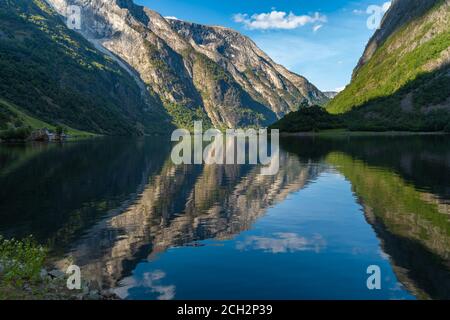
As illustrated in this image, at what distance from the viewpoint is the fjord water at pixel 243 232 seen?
25516mm

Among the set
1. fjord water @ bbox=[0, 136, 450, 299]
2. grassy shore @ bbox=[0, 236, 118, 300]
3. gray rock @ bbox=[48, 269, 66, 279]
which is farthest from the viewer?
fjord water @ bbox=[0, 136, 450, 299]

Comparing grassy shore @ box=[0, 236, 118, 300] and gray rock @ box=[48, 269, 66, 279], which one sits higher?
grassy shore @ box=[0, 236, 118, 300]

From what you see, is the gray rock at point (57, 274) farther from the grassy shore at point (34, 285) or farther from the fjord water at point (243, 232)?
the fjord water at point (243, 232)

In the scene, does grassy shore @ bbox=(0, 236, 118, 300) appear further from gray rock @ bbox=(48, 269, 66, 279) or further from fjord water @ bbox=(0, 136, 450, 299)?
fjord water @ bbox=(0, 136, 450, 299)

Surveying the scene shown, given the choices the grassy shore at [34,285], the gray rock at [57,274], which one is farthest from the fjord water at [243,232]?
the grassy shore at [34,285]

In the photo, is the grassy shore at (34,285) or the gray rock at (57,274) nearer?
the grassy shore at (34,285)

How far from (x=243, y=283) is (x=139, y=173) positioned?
62575 millimetres

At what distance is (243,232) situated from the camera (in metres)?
38.5

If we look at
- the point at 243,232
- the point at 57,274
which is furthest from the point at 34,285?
the point at 243,232

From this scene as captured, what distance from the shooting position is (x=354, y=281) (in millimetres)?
25812

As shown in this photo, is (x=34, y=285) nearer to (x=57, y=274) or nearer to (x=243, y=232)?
(x=57, y=274)

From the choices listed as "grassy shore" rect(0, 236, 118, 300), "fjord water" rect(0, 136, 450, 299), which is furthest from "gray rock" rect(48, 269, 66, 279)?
"fjord water" rect(0, 136, 450, 299)

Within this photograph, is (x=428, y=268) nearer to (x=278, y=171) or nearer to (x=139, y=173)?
(x=278, y=171)

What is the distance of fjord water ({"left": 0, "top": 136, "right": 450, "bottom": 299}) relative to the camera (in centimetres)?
2552
